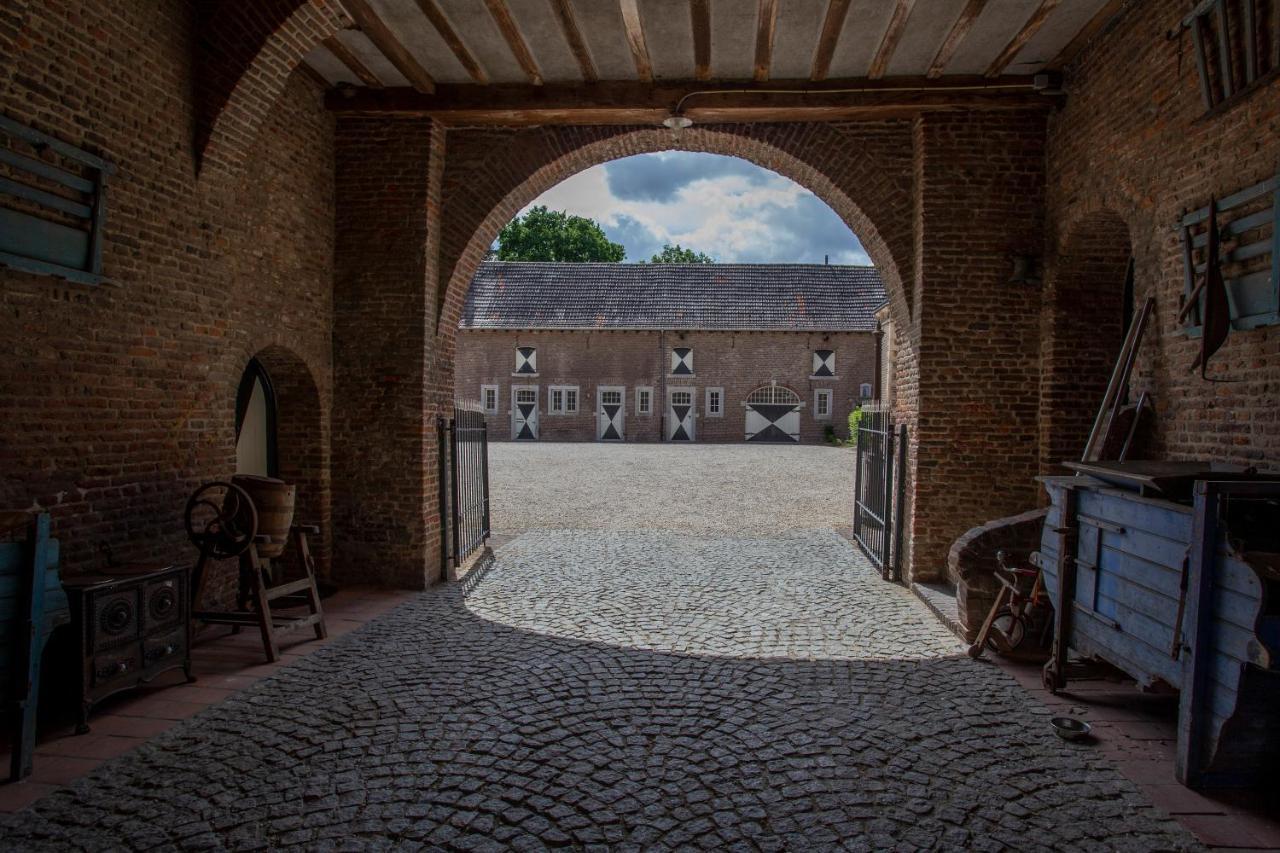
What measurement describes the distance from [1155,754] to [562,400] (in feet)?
79.4

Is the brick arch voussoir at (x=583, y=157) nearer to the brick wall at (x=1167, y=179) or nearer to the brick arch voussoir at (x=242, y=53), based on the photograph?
the brick wall at (x=1167, y=179)

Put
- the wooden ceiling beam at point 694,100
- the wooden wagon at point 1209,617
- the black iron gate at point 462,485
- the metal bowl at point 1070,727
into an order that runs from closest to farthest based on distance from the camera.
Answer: the wooden wagon at point 1209,617 < the metal bowl at point 1070,727 < the wooden ceiling beam at point 694,100 < the black iron gate at point 462,485

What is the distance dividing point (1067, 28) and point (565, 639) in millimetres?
6032

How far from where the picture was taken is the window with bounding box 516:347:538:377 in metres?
26.6

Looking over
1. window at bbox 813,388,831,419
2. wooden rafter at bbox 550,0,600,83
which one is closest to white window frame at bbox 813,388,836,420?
window at bbox 813,388,831,419

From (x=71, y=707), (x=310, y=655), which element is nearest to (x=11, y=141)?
(x=71, y=707)

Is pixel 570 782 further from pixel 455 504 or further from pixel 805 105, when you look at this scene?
pixel 805 105

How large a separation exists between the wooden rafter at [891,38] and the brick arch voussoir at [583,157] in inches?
31.2

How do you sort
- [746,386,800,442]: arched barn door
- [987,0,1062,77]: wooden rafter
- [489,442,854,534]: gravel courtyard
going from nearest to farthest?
1. [987,0,1062,77]: wooden rafter
2. [489,442,854,534]: gravel courtyard
3. [746,386,800,442]: arched barn door

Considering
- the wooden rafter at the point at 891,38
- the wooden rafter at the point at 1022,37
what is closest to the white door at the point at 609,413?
the wooden rafter at the point at 891,38

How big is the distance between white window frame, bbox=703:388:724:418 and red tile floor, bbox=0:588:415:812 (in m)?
21.5

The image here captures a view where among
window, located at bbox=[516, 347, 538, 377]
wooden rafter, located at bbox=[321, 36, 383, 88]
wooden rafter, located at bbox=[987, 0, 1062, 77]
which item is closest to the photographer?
wooden rafter, located at bbox=[987, 0, 1062, 77]

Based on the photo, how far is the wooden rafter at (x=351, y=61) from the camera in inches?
221

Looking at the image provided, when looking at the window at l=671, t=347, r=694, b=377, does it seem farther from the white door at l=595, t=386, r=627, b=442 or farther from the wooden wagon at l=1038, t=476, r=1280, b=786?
the wooden wagon at l=1038, t=476, r=1280, b=786
